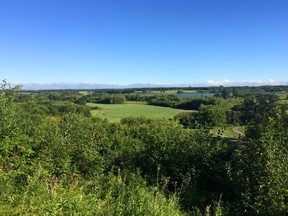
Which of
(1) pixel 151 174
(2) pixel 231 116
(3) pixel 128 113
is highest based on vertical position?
(1) pixel 151 174

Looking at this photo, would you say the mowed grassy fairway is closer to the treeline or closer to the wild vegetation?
the treeline

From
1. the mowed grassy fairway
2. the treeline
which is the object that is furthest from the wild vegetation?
the mowed grassy fairway

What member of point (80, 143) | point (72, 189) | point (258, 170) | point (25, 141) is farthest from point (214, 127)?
point (25, 141)

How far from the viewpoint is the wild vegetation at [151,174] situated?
6.05 metres

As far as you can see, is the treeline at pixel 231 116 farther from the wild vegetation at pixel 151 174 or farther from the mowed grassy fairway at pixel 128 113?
the mowed grassy fairway at pixel 128 113

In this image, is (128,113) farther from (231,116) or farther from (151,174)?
(151,174)

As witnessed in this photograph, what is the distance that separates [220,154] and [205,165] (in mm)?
824

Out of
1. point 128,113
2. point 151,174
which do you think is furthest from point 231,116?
point 128,113

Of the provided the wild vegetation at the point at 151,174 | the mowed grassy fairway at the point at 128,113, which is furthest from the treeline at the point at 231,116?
the mowed grassy fairway at the point at 128,113

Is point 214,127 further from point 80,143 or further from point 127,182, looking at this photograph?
point 80,143

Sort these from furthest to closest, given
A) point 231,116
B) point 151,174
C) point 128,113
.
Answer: point 128,113
point 231,116
point 151,174

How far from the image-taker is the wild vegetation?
605 centimetres

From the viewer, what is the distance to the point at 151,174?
10.5 m

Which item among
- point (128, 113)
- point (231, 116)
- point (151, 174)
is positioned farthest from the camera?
point (128, 113)
